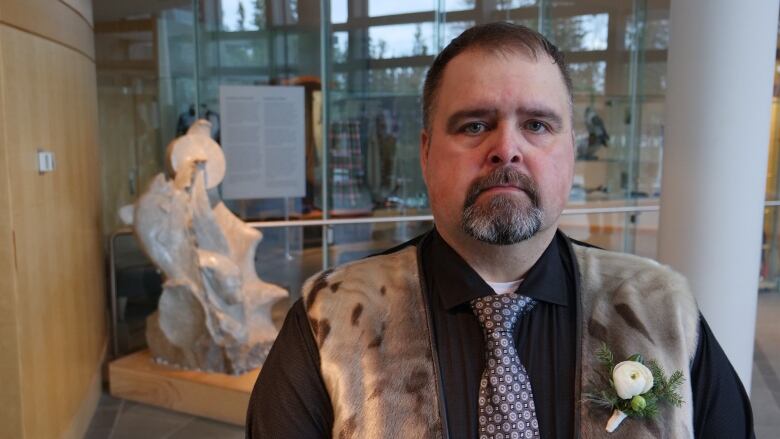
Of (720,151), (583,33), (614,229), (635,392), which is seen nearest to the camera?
(635,392)

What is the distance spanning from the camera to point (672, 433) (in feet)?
3.65

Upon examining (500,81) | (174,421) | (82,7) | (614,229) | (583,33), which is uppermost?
(583,33)


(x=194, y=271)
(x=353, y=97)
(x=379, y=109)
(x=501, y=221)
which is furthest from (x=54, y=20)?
(x=379, y=109)

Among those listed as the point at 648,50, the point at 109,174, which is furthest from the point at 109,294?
the point at 648,50

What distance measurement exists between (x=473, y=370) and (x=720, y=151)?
183cm

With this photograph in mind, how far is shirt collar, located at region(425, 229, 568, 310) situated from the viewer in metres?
1.20

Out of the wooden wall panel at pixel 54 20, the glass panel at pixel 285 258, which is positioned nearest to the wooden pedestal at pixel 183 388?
the glass panel at pixel 285 258

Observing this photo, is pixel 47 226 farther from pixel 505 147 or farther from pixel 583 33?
pixel 583 33

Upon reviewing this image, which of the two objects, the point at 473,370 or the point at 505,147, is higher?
the point at 505,147

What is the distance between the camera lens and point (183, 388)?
4309mm

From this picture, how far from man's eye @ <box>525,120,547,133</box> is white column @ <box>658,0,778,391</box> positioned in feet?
5.64

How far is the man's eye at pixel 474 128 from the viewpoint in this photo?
114cm

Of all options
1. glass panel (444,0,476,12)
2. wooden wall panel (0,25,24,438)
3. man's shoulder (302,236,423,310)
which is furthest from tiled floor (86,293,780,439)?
glass panel (444,0,476,12)

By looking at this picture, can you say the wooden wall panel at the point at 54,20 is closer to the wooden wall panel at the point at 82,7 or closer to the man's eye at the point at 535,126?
the wooden wall panel at the point at 82,7
